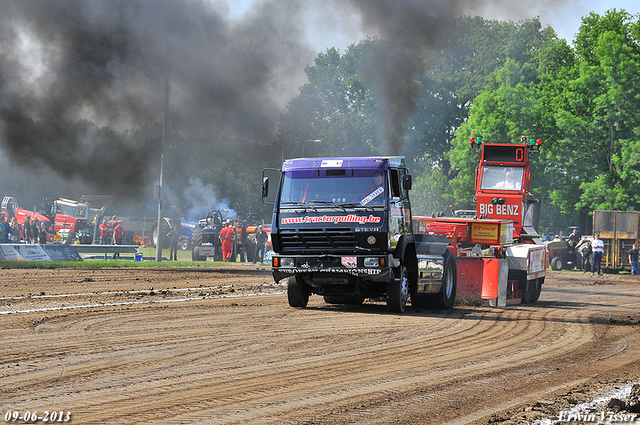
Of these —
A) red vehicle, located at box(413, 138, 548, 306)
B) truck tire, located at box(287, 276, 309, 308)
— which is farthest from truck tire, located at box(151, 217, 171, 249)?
truck tire, located at box(287, 276, 309, 308)

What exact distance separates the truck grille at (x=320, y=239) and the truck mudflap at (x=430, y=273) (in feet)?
5.73

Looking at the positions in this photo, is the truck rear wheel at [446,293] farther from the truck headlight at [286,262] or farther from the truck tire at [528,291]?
the truck headlight at [286,262]

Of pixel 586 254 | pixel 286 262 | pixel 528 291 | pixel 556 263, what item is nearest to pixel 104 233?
pixel 556 263

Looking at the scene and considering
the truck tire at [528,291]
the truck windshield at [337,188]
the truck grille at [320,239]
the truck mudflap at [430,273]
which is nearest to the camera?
the truck grille at [320,239]

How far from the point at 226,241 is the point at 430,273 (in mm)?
20574

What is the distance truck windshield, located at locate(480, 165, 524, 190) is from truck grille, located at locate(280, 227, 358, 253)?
811cm

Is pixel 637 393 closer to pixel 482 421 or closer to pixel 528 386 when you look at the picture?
pixel 528 386

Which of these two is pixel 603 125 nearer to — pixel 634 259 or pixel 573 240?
pixel 573 240

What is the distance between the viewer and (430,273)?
44.1 feet

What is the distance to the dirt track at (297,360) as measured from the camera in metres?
5.81

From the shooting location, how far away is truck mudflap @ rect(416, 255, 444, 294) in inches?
526

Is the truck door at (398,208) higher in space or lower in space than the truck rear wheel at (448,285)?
higher

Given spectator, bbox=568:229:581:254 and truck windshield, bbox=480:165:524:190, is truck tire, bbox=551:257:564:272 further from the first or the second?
truck windshield, bbox=480:165:524:190

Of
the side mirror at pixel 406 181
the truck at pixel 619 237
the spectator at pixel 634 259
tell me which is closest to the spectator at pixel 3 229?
the side mirror at pixel 406 181
